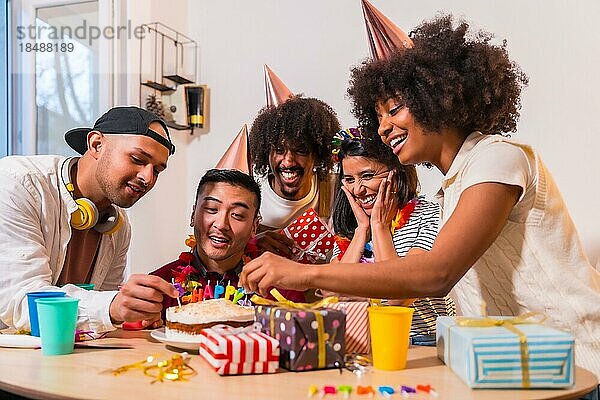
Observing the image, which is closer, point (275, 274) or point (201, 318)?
point (275, 274)

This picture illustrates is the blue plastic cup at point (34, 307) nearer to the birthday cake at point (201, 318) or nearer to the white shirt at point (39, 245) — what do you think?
the white shirt at point (39, 245)

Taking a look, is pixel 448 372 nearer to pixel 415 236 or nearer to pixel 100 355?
pixel 100 355

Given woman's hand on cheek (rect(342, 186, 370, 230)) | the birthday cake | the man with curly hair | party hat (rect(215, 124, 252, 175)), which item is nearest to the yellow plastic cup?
the birthday cake

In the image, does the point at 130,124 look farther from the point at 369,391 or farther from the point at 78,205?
the point at 369,391

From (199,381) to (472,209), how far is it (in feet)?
1.97

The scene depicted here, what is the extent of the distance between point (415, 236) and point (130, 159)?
2.88 ft

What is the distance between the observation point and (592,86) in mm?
2773

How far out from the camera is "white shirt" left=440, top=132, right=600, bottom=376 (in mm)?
1390

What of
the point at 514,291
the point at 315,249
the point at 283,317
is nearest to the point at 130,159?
the point at 315,249

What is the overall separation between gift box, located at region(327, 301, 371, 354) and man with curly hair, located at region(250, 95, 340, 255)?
1162 mm

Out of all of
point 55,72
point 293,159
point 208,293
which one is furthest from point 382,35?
point 55,72

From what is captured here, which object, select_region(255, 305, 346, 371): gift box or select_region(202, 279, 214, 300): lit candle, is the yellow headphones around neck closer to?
select_region(202, 279, 214, 300): lit candle

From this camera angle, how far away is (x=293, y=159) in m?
2.48

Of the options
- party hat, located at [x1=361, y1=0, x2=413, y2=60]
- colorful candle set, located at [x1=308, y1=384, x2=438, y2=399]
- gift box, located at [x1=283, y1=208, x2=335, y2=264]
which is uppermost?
party hat, located at [x1=361, y1=0, x2=413, y2=60]
